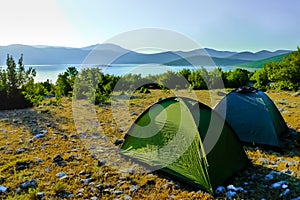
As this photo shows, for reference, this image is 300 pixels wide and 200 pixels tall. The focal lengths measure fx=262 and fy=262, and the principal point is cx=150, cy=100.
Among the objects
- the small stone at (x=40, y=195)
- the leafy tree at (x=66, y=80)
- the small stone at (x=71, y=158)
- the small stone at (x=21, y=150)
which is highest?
the leafy tree at (x=66, y=80)

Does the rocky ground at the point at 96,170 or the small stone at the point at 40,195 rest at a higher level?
the rocky ground at the point at 96,170

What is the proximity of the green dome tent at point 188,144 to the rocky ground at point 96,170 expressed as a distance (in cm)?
22

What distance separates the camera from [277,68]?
20.1m

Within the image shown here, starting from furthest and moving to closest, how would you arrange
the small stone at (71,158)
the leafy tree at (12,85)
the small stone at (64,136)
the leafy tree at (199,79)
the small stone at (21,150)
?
1. the leafy tree at (199,79)
2. the leafy tree at (12,85)
3. the small stone at (64,136)
4. the small stone at (21,150)
5. the small stone at (71,158)

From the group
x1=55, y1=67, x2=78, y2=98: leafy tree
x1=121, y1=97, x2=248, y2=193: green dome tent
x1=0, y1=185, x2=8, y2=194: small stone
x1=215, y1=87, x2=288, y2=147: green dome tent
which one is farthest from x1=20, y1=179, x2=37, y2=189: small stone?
x1=55, y1=67, x2=78, y2=98: leafy tree

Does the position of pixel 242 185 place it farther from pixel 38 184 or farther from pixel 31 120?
pixel 31 120

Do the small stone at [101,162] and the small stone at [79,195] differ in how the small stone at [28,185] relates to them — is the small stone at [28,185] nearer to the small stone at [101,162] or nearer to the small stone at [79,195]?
the small stone at [79,195]

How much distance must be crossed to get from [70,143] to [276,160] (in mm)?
5298

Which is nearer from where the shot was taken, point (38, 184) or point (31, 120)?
point (38, 184)

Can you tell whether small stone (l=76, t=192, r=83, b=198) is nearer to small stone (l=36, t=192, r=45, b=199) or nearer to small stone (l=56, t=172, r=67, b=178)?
small stone (l=36, t=192, r=45, b=199)

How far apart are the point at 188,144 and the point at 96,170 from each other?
6.58 ft

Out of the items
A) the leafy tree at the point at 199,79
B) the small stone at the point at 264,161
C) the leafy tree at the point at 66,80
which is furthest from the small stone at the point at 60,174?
the leafy tree at the point at 199,79

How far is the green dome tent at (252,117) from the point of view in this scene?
6.98 metres

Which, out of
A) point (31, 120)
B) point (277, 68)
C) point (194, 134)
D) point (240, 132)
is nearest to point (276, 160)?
point (240, 132)
